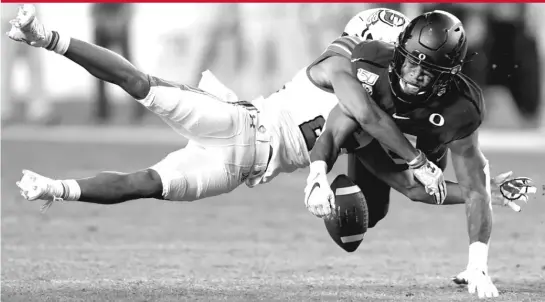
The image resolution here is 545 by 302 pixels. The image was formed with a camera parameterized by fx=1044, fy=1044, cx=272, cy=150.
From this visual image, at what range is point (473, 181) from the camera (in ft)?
16.9

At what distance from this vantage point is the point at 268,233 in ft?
25.2

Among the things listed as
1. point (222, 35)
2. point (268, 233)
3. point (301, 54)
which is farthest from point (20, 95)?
point (268, 233)

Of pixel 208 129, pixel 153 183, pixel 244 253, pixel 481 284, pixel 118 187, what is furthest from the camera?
pixel 244 253

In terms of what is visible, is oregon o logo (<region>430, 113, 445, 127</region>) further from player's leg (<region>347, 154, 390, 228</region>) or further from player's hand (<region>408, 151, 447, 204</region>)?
player's leg (<region>347, 154, 390, 228</region>)

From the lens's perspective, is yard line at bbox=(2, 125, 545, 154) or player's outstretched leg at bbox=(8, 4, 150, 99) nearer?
player's outstretched leg at bbox=(8, 4, 150, 99)

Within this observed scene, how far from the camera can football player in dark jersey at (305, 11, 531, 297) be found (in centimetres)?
498

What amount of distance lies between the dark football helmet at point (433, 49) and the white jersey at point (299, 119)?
0.44 metres

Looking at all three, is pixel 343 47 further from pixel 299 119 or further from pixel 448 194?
pixel 448 194

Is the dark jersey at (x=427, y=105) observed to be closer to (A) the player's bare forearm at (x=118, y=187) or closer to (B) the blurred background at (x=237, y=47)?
(A) the player's bare forearm at (x=118, y=187)

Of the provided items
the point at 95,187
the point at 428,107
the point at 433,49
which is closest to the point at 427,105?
the point at 428,107

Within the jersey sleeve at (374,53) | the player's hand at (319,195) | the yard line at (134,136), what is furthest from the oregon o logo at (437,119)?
the yard line at (134,136)

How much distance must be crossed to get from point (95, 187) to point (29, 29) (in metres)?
0.80

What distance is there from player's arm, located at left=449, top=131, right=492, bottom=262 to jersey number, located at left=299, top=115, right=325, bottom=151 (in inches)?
28.7

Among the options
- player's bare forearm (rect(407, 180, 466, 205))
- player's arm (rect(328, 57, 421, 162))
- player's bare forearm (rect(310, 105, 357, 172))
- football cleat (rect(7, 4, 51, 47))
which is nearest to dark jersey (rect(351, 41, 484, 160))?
player's arm (rect(328, 57, 421, 162))
